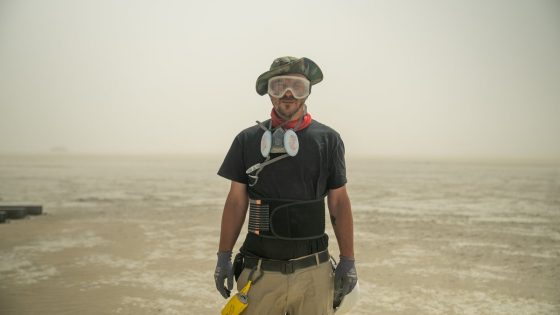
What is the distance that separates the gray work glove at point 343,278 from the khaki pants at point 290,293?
11 centimetres

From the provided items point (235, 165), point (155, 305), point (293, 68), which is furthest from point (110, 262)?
point (293, 68)

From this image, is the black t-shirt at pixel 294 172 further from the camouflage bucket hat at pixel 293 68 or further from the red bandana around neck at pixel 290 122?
the camouflage bucket hat at pixel 293 68

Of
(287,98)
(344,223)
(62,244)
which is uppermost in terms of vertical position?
(287,98)

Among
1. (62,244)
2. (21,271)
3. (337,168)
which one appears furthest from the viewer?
(62,244)

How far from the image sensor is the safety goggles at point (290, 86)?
9.25ft

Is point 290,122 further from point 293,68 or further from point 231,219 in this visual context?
point 231,219

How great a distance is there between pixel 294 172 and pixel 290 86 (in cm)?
56

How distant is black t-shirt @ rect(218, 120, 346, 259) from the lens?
268 centimetres

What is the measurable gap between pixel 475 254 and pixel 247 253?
7913mm

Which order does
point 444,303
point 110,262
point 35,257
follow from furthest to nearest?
1. point 35,257
2. point 110,262
3. point 444,303

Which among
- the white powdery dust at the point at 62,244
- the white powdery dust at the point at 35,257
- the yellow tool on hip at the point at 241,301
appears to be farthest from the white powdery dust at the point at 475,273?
the white powdery dust at the point at 62,244

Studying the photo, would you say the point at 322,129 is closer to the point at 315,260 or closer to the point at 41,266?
the point at 315,260

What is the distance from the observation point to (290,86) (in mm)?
2826

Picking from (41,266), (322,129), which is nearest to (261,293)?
(322,129)
